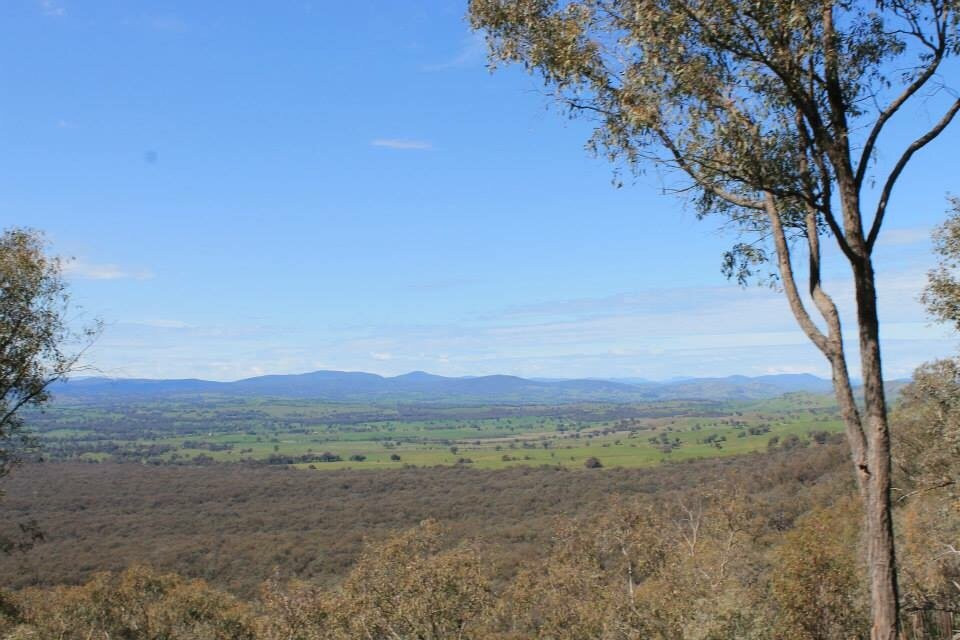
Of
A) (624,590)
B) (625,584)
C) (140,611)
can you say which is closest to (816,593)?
(624,590)

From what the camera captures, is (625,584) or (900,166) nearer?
(900,166)

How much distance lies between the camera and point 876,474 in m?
6.91

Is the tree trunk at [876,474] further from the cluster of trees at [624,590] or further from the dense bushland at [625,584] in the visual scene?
the cluster of trees at [624,590]

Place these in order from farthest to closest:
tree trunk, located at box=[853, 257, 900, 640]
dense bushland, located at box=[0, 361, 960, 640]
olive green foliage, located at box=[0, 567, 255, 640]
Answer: olive green foliage, located at box=[0, 567, 255, 640] → dense bushland, located at box=[0, 361, 960, 640] → tree trunk, located at box=[853, 257, 900, 640]

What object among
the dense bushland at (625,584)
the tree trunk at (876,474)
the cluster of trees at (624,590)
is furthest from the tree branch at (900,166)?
the cluster of trees at (624,590)

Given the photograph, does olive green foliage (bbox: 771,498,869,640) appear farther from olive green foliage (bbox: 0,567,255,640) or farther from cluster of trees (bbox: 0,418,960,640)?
olive green foliage (bbox: 0,567,255,640)

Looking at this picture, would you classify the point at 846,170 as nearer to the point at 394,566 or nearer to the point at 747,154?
the point at 747,154

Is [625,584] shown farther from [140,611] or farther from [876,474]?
[876,474]

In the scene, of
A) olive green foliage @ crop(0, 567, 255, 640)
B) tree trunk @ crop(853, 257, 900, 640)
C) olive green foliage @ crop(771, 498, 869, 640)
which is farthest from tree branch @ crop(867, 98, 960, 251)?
olive green foliage @ crop(0, 567, 255, 640)

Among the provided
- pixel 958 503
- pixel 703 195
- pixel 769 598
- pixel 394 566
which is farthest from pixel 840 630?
pixel 703 195

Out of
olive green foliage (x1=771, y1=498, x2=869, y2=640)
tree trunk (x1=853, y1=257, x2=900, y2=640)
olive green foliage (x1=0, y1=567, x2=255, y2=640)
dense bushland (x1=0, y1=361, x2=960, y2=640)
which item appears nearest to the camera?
tree trunk (x1=853, y1=257, x2=900, y2=640)

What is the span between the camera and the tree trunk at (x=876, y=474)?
261 inches

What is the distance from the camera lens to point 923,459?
18188 millimetres

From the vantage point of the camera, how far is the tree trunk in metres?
6.63
